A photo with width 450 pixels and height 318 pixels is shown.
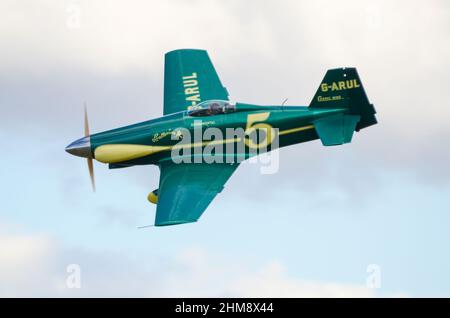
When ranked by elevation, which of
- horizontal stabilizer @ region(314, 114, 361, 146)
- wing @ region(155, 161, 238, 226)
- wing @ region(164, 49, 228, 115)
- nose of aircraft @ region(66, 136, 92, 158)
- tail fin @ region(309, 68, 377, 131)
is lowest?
wing @ region(155, 161, 238, 226)

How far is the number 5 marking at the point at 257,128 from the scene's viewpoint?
4119 centimetres

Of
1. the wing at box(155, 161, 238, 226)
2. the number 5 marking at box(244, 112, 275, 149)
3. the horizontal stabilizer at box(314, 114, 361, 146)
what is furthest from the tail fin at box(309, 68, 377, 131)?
the wing at box(155, 161, 238, 226)

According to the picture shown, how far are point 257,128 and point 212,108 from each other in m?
1.67

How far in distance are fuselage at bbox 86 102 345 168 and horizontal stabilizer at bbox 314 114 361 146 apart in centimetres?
23

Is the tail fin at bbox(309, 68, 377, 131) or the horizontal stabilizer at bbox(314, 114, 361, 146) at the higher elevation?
the tail fin at bbox(309, 68, 377, 131)

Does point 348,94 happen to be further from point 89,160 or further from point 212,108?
point 89,160

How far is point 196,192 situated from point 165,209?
3.93 feet

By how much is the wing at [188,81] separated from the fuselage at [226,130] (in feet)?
7.70

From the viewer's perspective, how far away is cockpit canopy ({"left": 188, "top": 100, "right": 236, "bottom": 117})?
4144 cm

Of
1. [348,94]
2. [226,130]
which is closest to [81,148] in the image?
[226,130]

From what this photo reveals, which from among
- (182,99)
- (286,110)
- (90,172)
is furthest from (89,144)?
(286,110)

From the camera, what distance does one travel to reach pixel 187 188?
40.2 metres

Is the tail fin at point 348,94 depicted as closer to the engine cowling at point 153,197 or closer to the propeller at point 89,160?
the engine cowling at point 153,197

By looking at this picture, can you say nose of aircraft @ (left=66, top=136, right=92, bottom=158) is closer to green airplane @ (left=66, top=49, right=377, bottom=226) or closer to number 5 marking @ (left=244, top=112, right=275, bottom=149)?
green airplane @ (left=66, top=49, right=377, bottom=226)
